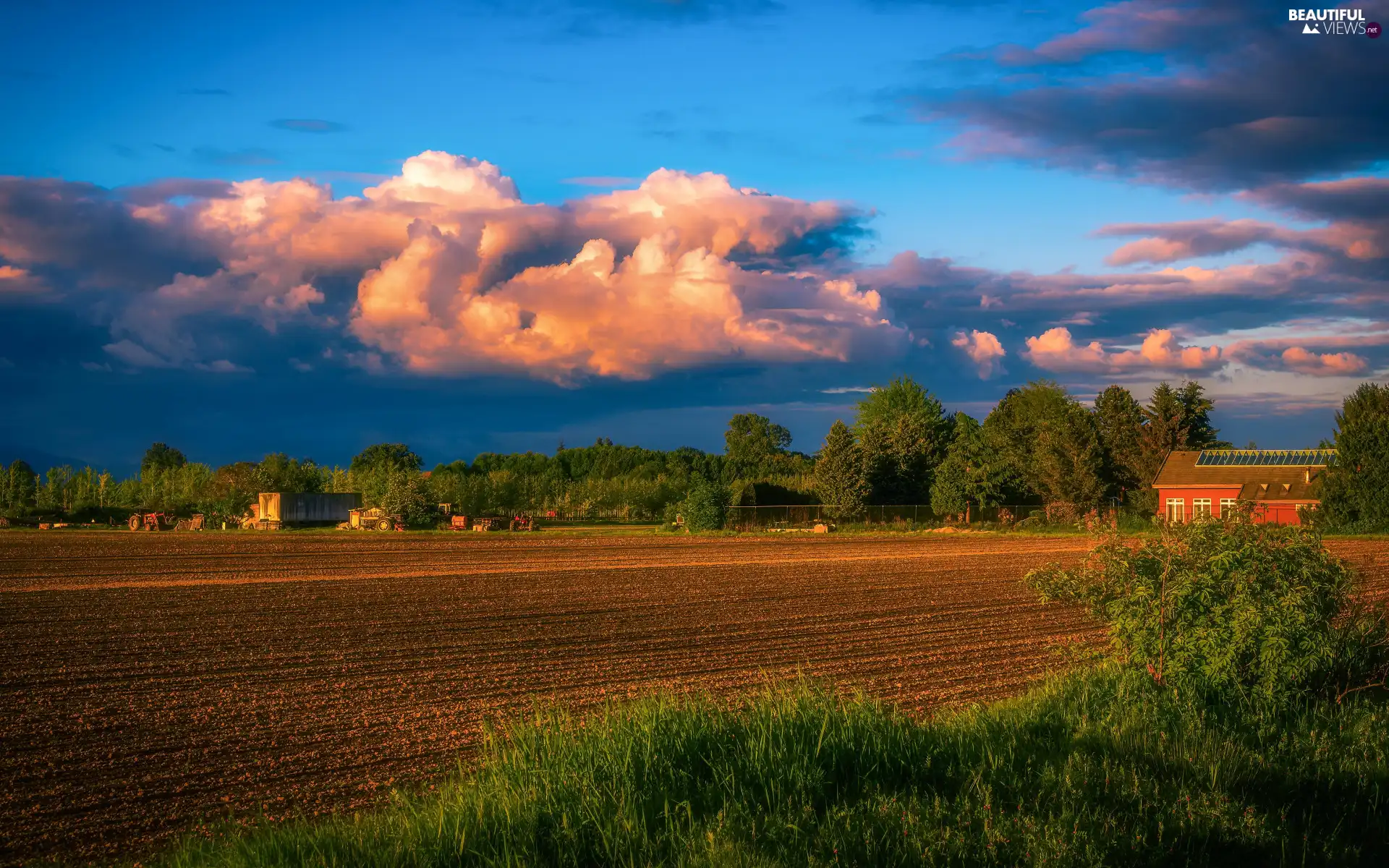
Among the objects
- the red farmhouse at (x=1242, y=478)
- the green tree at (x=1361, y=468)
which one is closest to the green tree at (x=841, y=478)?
the red farmhouse at (x=1242, y=478)

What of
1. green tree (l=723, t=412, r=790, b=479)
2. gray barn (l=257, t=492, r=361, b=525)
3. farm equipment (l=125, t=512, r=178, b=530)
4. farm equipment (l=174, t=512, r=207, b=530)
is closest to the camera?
farm equipment (l=125, t=512, r=178, b=530)

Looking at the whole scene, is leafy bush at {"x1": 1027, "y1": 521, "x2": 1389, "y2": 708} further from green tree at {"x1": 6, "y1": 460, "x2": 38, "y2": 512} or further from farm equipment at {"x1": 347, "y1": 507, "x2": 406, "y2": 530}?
green tree at {"x1": 6, "y1": 460, "x2": 38, "y2": 512}

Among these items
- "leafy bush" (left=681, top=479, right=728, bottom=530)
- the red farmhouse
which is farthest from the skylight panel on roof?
"leafy bush" (left=681, top=479, right=728, bottom=530)

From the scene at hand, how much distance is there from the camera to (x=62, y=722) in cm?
1232

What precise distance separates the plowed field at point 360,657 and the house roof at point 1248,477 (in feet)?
117

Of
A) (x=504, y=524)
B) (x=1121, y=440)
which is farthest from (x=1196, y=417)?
(x=504, y=524)

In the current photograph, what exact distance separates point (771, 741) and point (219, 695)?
357 inches

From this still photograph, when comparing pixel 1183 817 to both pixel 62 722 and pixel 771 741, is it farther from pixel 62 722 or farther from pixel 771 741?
pixel 62 722

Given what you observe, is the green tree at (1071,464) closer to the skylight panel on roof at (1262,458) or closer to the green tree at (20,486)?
the skylight panel on roof at (1262,458)

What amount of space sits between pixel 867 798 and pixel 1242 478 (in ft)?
226

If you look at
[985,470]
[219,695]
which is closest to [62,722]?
[219,695]

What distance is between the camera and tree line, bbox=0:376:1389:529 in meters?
60.0

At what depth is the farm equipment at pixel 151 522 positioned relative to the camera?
71250 millimetres

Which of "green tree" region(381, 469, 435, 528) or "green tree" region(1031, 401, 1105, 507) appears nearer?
"green tree" region(1031, 401, 1105, 507)
